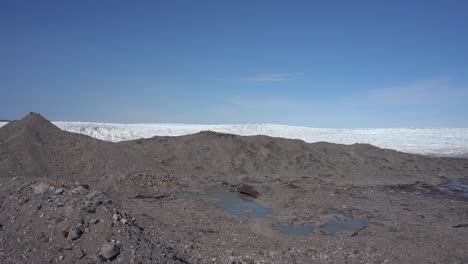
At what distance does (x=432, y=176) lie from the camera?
62.0 ft

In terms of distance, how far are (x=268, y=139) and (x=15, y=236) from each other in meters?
17.3

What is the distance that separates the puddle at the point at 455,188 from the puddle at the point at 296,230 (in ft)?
27.3

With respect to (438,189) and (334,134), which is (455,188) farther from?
(334,134)

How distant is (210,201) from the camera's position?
11.6 metres

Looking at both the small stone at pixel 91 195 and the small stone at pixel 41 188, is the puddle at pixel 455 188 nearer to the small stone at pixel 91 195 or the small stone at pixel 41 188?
the small stone at pixel 91 195

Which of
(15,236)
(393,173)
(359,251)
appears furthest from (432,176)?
(15,236)

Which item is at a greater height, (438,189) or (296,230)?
(438,189)

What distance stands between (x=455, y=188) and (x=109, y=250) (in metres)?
15.4

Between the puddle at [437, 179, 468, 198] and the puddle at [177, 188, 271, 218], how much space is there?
26.3 ft

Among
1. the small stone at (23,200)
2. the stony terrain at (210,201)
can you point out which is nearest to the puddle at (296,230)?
the stony terrain at (210,201)

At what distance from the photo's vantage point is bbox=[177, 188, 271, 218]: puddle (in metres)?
10.4

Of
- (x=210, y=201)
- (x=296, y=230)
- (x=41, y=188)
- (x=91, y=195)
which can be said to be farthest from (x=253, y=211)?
(x=41, y=188)

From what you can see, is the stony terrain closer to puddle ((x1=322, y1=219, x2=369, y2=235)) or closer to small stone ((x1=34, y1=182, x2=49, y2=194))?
small stone ((x1=34, y1=182, x2=49, y2=194))

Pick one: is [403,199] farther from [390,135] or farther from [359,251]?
[390,135]
